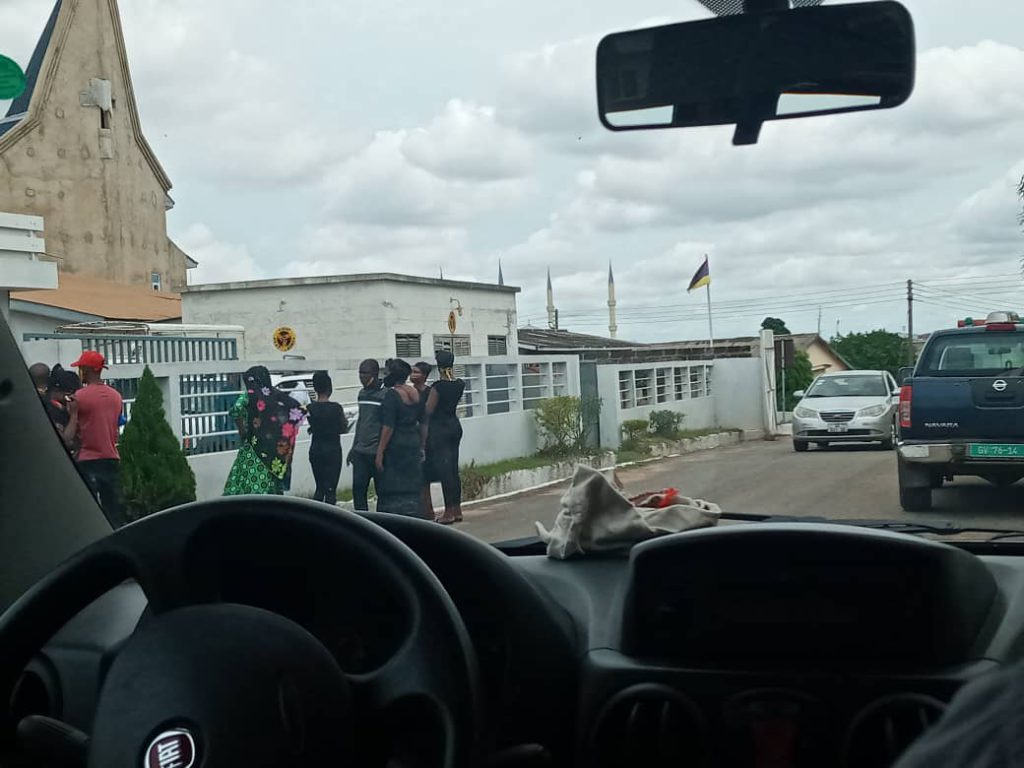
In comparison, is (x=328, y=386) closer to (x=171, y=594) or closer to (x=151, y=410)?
(x=151, y=410)

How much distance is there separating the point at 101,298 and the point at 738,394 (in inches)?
71.5

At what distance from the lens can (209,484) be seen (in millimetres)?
3480

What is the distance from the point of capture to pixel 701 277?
9.48ft

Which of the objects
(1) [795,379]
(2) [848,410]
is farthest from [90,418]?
(2) [848,410]

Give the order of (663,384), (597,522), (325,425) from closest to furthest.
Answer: (597,522) < (663,384) < (325,425)

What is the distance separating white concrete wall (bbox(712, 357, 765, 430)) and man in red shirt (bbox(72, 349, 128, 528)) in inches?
67.2

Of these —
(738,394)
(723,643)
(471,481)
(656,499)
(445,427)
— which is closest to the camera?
(723,643)

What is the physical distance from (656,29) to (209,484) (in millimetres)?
1888

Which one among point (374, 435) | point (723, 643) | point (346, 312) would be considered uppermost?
point (346, 312)

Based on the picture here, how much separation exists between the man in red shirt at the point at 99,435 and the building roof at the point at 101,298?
314mm

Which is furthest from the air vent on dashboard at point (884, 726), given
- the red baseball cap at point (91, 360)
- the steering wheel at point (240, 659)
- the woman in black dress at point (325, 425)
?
the woman in black dress at point (325, 425)

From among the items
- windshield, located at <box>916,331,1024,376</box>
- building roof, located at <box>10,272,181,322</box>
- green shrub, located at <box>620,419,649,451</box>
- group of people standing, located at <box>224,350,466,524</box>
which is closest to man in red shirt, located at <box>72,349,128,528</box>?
building roof, located at <box>10,272,181,322</box>

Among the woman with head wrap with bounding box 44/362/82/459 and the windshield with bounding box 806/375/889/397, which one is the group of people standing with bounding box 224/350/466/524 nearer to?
the woman with head wrap with bounding box 44/362/82/459

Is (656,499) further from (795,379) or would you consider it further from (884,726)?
(884,726)
